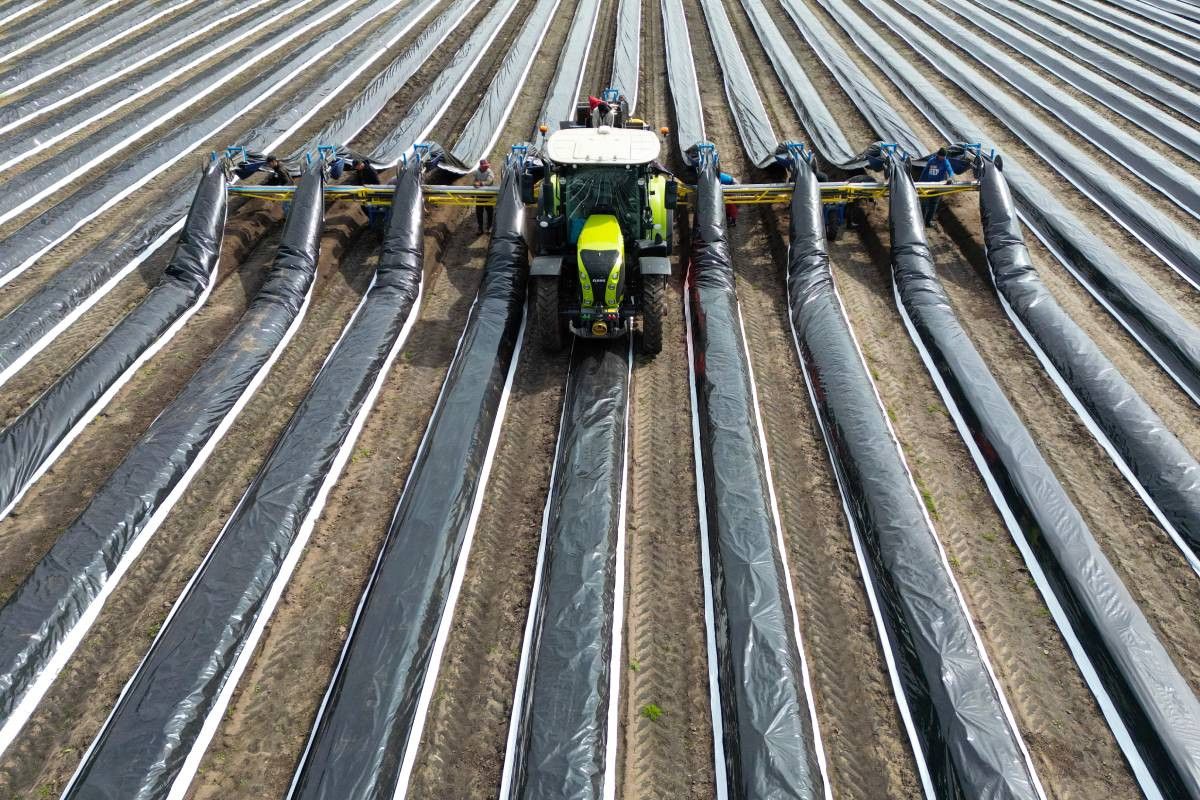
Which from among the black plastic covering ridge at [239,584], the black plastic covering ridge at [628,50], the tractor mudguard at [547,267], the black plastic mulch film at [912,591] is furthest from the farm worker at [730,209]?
the black plastic covering ridge at [628,50]

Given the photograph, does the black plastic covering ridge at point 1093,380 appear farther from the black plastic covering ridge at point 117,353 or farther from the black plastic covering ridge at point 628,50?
the black plastic covering ridge at point 117,353

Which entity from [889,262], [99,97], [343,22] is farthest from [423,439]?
[343,22]

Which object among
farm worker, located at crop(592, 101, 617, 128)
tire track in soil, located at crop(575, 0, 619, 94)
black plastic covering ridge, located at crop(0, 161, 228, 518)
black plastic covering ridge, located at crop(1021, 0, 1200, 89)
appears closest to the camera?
black plastic covering ridge, located at crop(0, 161, 228, 518)

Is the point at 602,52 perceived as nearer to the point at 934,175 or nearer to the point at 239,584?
the point at 934,175

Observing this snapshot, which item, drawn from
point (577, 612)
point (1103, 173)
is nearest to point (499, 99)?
point (1103, 173)

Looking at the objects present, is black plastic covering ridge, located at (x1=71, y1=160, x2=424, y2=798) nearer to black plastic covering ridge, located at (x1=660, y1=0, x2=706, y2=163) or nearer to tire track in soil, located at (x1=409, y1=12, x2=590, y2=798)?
tire track in soil, located at (x1=409, y1=12, x2=590, y2=798)

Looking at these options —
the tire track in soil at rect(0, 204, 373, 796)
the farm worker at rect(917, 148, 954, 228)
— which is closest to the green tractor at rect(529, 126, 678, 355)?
the tire track in soil at rect(0, 204, 373, 796)
